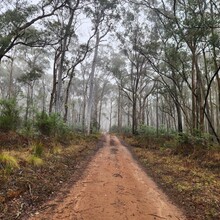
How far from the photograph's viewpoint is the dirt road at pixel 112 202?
3816 mm

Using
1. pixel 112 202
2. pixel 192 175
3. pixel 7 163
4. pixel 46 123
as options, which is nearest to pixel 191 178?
pixel 192 175

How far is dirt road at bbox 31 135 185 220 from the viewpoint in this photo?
3816 mm

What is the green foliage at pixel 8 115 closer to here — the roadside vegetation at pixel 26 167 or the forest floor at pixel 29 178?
the roadside vegetation at pixel 26 167

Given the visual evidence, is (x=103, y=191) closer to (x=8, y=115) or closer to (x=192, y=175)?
(x=192, y=175)

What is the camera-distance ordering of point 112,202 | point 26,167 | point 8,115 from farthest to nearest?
point 8,115
point 26,167
point 112,202

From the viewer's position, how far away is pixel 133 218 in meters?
3.74

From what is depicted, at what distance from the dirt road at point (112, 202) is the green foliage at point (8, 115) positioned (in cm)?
400

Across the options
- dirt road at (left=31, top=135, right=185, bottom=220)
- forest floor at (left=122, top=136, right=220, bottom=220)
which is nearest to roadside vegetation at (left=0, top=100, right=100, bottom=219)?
dirt road at (left=31, top=135, right=185, bottom=220)

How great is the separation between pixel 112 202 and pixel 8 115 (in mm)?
6025

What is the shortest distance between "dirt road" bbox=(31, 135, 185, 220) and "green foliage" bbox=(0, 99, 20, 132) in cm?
400

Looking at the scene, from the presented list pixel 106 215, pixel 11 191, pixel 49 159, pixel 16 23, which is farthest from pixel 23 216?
pixel 16 23

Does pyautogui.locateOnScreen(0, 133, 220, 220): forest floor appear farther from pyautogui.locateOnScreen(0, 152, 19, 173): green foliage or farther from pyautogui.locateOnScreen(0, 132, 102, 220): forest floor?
pyautogui.locateOnScreen(0, 152, 19, 173): green foliage

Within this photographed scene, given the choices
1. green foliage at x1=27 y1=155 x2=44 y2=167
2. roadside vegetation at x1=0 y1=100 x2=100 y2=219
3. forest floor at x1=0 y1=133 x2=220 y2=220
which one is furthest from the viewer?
green foliage at x1=27 y1=155 x2=44 y2=167

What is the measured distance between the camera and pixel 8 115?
28.6 feet
